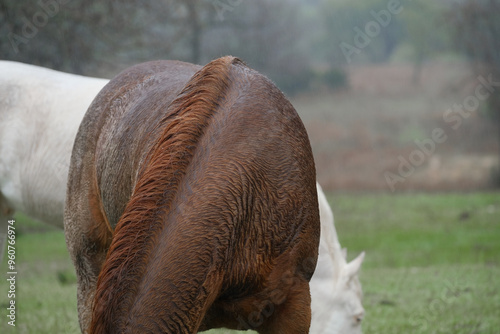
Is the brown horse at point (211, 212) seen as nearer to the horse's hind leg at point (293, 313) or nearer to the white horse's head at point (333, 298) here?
the horse's hind leg at point (293, 313)

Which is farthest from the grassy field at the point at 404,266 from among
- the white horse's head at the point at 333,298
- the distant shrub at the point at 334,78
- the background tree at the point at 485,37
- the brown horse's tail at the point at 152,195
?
the brown horse's tail at the point at 152,195

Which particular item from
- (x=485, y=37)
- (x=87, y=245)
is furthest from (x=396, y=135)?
(x=87, y=245)

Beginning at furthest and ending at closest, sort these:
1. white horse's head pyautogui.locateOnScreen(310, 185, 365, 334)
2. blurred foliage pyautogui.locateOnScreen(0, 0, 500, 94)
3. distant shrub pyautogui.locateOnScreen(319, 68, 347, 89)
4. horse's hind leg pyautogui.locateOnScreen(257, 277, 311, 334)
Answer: distant shrub pyautogui.locateOnScreen(319, 68, 347, 89) → blurred foliage pyautogui.locateOnScreen(0, 0, 500, 94) → white horse's head pyautogui.locateOnScreen(310, 185, 365, 334) → horse's hind leg pyautogui.locateOnScreen(257, 277, 311, 334)

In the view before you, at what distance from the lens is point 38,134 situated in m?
5.93

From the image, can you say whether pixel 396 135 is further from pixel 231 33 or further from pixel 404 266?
pixel 404 266

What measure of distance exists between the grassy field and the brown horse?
346cm

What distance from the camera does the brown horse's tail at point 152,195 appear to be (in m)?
2.25

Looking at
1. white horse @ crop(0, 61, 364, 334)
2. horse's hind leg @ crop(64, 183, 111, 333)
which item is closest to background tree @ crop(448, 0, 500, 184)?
white horse @ crop(0, 61, 364, 334)

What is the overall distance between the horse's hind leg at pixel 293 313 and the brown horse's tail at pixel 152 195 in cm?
72

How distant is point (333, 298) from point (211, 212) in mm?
2263

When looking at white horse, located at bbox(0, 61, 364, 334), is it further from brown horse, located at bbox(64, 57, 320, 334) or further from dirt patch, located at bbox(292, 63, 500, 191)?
dirt patch, located at bbox(292, 63, 500, 191)

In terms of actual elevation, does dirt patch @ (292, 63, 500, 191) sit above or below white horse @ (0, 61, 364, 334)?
below

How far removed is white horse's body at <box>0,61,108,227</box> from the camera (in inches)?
227

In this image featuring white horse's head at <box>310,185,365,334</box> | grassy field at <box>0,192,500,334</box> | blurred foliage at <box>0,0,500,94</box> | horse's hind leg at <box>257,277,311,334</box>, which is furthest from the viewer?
blurred foliage at <box>0,0,500,94</box>
